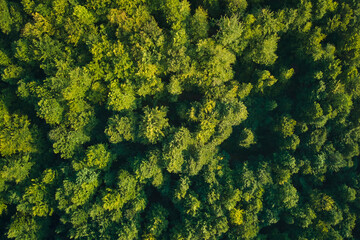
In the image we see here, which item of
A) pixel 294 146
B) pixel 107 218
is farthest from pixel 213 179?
pixel 107 218

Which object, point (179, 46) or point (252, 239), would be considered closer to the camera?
point (179, 46)

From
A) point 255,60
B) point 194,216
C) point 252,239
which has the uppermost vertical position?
point 255,60

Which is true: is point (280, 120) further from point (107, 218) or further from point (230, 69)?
point (107, 218)

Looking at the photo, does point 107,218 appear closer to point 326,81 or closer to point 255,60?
point 255,60

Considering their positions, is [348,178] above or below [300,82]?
below

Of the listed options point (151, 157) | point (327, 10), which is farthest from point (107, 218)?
point (327, 10)

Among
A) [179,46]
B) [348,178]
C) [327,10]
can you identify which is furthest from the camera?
[348,178]

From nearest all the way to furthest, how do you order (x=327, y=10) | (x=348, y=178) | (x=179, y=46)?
(x=179, y=46) → (x=327, y=10) → (x=348, y=178)
